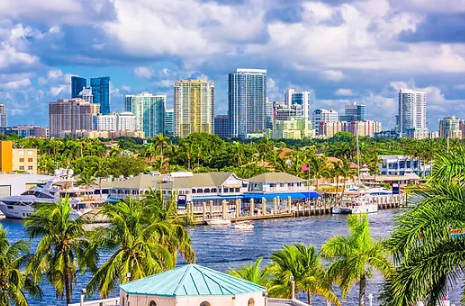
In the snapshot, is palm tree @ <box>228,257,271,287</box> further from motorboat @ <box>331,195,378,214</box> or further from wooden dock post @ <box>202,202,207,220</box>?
motorboat @ <box>331,195,378,214</box>

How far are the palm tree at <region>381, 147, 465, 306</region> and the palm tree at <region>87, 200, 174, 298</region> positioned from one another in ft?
42.5

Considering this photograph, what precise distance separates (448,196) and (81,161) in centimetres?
11492

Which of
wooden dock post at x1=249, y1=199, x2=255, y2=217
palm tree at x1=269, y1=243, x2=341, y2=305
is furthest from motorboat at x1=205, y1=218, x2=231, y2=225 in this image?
palm tree at x1=269, y1=243, x2=341, y2=305

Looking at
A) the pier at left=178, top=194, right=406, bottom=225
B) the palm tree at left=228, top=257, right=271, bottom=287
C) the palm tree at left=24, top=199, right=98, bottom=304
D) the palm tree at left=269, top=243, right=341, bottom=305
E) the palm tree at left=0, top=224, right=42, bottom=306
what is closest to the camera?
the palm tree at left=0, top=224, right=42, bottom=306

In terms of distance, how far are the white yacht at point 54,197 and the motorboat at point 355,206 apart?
28.6m

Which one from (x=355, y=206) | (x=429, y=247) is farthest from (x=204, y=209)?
(x=429, y=247)

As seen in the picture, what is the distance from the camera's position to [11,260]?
27.8 metres

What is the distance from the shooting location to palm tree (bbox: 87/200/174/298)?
88.7 ft

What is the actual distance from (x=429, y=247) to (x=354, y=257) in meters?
10.8

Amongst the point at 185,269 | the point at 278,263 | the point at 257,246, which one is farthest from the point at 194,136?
the point at 185,269

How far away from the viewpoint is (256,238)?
80.1 m

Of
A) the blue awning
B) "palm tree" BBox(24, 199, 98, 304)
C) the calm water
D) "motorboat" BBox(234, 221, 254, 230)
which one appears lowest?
the calm water

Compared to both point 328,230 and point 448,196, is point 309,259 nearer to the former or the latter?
point 448,196

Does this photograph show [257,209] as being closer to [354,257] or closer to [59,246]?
[59,246]
